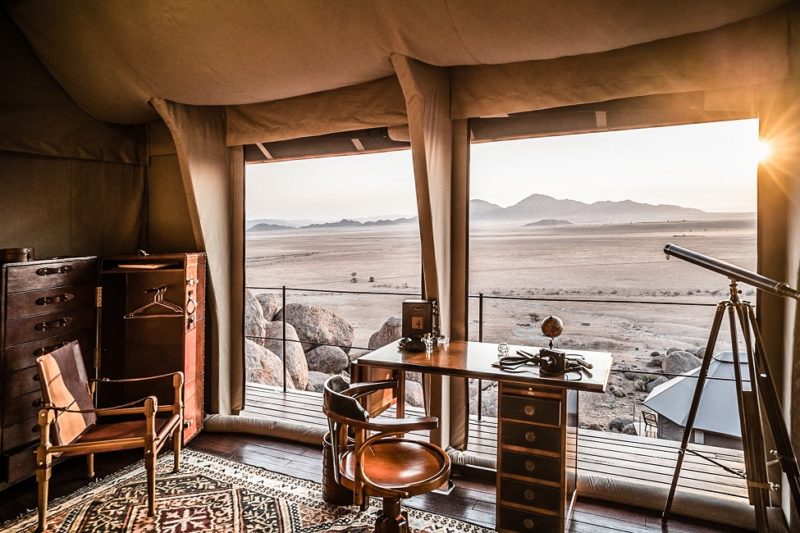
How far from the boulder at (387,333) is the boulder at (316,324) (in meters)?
0.50

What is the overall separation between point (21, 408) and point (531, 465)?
3.07 meters

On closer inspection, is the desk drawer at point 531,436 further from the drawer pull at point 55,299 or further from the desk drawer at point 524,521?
the drawer pull at point 55,299

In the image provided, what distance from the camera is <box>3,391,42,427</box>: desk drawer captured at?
2.80m

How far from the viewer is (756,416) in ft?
7.18

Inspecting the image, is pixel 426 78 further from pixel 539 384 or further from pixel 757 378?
pixel 757 378

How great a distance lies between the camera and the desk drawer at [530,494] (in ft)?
7.29

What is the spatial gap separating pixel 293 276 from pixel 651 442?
Result: 4.22 meters

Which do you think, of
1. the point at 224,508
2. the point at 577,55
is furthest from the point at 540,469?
the point at 577,55

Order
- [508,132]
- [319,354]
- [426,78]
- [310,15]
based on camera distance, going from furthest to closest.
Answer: [319,354] → [508,132] → [426,78] → [310,15]

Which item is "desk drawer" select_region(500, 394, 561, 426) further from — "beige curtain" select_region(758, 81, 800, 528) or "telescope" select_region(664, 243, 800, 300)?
"beige curtain" select_region(758, 81, 800, 528)

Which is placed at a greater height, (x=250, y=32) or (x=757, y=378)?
(x=250, y=32)

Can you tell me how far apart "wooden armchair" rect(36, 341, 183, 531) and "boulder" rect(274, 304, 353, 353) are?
2.44m

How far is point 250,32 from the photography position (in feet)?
8.60

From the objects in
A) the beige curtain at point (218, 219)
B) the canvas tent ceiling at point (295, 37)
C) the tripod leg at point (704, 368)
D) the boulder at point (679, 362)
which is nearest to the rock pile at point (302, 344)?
the beige curtain at point (218, 219)
